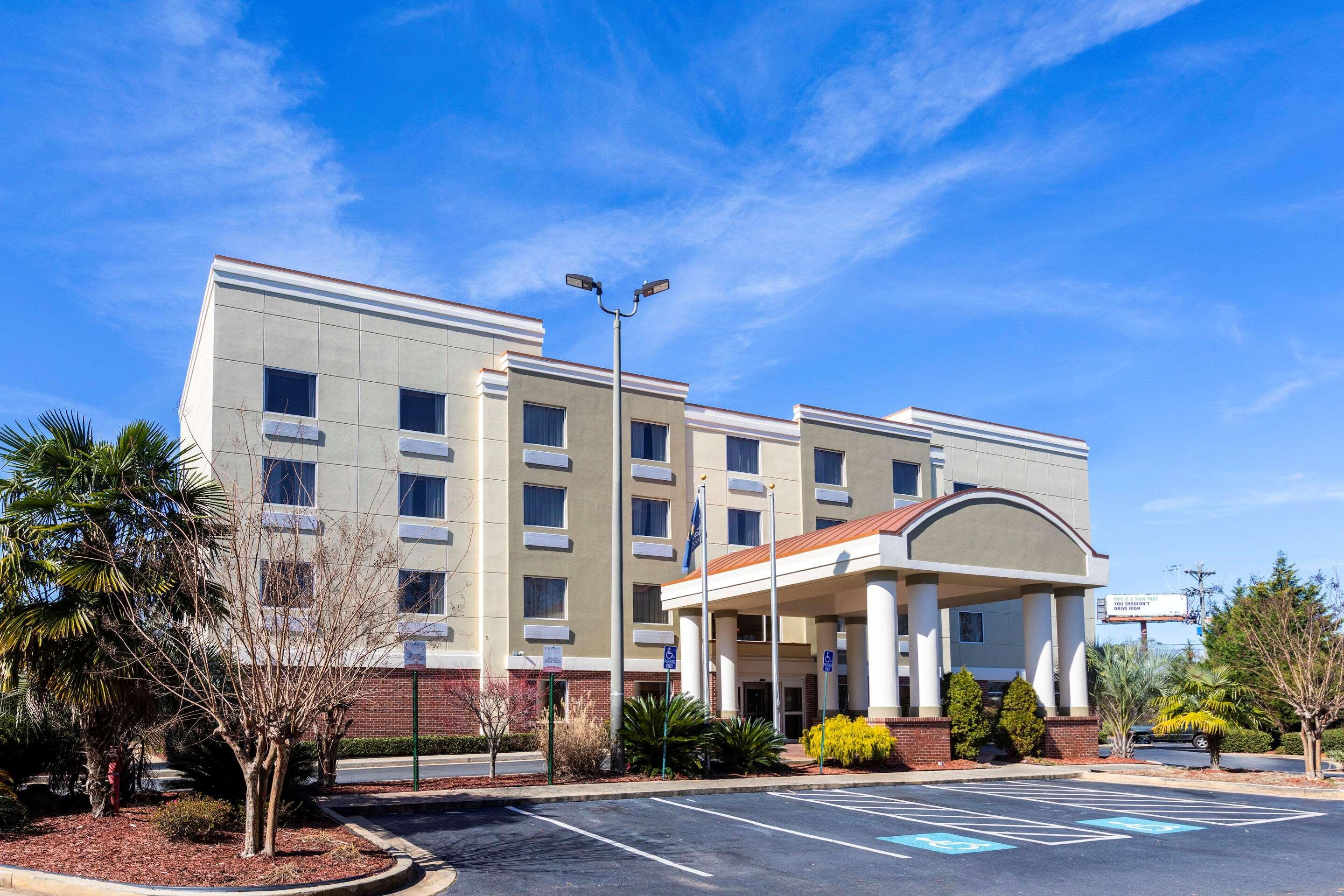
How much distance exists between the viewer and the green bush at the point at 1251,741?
38750mm

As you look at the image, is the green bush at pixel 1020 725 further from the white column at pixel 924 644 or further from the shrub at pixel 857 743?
the shrub at pixel 857 743

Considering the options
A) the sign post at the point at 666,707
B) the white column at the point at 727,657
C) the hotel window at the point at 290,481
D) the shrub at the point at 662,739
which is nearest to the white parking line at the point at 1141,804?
the shrub at the point at 662,739

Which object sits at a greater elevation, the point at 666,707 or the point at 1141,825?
the point at 666,707

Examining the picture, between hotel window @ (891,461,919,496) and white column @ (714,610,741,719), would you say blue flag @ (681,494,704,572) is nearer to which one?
white column @ (714,610,741,719)

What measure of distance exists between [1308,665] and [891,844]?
45.2 feet

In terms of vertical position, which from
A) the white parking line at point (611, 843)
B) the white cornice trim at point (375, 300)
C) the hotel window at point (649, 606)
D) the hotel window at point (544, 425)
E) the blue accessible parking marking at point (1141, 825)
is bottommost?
the blue accessible parking marking at point (1141, 825)

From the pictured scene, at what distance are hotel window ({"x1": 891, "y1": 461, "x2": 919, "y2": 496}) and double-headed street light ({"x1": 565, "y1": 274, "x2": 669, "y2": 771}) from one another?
82.1ft

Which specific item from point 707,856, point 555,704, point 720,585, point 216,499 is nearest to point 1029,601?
point 720,585

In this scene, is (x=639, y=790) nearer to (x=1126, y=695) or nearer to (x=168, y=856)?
(x=168, y=856)

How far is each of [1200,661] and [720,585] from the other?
13195 mm

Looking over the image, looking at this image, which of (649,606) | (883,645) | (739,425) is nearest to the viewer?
(883,645)

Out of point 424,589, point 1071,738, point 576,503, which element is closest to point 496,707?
point 1071,738

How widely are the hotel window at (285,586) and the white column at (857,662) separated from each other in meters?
25.9

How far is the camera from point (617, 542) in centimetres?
2250
